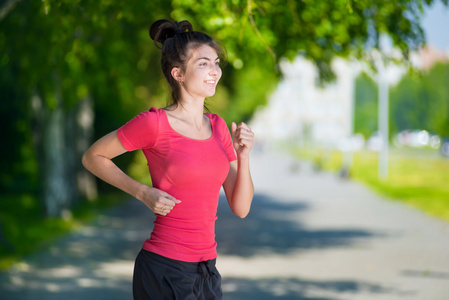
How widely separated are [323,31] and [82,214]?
25.8 feet

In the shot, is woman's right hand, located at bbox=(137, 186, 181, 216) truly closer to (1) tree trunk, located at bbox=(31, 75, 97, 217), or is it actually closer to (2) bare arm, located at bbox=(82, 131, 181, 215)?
(2) bare arm, located at bbox=(82, 131, 181, 215)

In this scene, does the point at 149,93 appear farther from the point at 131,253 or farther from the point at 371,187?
the point at 131,253

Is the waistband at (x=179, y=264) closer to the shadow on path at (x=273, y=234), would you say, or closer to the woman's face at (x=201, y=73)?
the woman's face at (x=201, y=73)

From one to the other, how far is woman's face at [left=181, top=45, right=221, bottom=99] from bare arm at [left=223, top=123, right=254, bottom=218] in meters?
0.21

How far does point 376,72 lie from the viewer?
379 inches

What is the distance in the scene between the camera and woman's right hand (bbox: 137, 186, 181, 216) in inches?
101

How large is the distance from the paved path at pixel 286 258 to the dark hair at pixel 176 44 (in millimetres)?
4327

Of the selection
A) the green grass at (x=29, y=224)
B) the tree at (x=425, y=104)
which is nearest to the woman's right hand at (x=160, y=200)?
the green grass at (x=29, y=224)

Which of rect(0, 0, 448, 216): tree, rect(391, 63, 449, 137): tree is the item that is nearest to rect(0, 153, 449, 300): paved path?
rect(0, 0, 448, 216): tree

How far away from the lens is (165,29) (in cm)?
296

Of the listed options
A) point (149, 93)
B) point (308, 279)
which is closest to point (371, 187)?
point (149, 93)

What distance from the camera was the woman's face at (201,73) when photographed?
2.80 metres

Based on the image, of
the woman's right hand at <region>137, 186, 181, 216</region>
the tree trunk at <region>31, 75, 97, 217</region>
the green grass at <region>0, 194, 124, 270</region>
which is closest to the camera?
the woman's right hand at <region>137, 186, 181, 216</region>

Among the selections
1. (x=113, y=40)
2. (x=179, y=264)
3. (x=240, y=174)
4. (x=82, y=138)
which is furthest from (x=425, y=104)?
(x=179, y=264)
